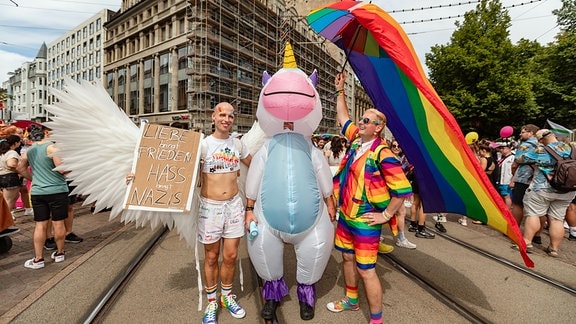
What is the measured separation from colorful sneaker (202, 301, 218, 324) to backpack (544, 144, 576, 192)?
485cm

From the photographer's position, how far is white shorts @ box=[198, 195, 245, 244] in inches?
101

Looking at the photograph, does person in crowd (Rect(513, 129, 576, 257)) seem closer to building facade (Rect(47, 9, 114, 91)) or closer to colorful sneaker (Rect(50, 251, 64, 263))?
colorful sneaker (Rect(50, 251, 64, 263))

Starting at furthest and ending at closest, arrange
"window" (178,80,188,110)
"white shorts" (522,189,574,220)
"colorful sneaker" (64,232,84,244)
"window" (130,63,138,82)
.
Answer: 1. "window" (130,63,138,82)
2. "window" (178,80,188,110)
3. "colorful sneaker" (64,232,84,244)
4. "white shorts" (522,189,574,220)

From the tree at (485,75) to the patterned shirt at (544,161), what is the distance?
570 inches

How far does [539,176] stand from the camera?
4336 millimetres

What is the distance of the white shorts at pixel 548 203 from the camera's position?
4184mm

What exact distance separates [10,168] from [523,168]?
8235 mm

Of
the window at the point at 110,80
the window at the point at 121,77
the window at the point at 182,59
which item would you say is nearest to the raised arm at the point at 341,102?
the window at the point at 182,59

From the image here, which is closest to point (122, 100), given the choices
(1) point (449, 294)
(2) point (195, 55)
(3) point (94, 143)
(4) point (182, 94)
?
(4) point (182, 94)

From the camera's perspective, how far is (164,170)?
2.43 metres

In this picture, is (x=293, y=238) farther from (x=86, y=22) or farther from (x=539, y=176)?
(x=86, y=22)

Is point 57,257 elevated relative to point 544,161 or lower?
lower

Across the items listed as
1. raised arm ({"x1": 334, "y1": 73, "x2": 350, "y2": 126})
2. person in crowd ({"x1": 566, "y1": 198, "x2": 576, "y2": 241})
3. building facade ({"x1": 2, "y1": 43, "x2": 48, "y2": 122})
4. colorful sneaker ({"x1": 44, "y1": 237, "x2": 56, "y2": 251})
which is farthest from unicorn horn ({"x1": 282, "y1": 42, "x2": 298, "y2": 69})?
building facade ({"x1": 2, "y1": 43, "x2": 48, "y2": 122})

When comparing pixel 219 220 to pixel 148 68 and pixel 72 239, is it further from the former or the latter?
pixel 148 68
